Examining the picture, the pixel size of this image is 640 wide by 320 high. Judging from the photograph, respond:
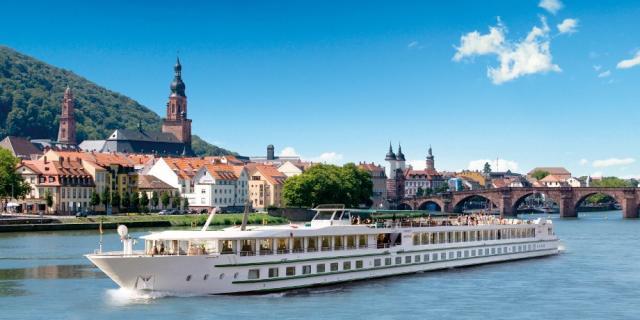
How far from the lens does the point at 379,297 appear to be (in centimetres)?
4141

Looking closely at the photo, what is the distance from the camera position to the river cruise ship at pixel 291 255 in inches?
1495

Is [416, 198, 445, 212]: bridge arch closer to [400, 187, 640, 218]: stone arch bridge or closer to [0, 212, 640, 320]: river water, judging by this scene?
[400, 187, 640, 218]: stone arch bridge

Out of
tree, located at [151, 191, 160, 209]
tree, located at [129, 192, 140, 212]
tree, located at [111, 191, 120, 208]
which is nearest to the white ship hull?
tree, located at [111, 191, 120, 208]

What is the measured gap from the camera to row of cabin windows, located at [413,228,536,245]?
169 feet

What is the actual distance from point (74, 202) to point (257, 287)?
3004 inches

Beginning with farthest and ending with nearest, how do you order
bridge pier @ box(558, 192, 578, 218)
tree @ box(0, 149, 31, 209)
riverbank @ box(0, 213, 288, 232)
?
bridge pier @ box(558, 192, 578, 218)
tree @ box(0, 149, 31, 209)
riverbank @ box(0, 213, 288, 232)

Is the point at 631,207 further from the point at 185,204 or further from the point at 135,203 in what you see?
the point at 135,203

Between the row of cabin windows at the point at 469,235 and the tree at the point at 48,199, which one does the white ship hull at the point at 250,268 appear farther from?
the tree at the point at 48,199

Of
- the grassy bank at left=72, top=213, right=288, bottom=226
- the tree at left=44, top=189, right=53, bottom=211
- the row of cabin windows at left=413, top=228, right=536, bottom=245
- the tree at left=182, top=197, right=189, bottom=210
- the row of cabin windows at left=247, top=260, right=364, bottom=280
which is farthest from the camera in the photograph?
the tree at left=182, top=197, right=189, bottom=210

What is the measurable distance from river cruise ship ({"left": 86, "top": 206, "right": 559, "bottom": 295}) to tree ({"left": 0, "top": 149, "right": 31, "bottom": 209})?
56554mm

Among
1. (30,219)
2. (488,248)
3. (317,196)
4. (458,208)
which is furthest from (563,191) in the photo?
(488,248)

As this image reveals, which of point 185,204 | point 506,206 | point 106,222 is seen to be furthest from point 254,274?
point 506,206

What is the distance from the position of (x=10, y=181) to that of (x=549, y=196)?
290ft

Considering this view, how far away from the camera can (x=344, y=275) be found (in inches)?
1757
